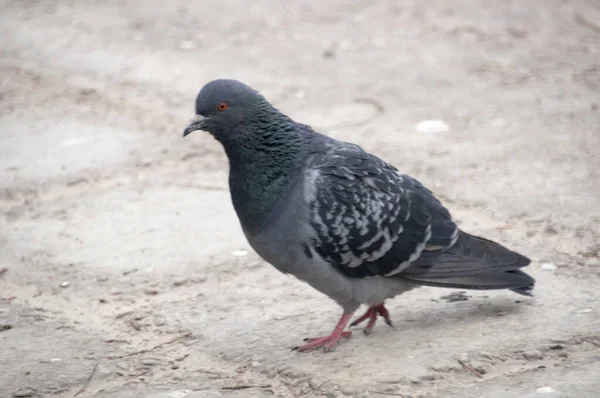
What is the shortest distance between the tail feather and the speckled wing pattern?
5 centimetres

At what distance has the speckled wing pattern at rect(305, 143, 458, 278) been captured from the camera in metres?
3.92

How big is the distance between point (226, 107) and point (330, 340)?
112cm

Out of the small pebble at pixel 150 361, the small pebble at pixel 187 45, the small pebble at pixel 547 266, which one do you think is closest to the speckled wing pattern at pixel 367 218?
the small pebble at pixel 547 266

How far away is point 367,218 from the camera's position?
13.1 ft

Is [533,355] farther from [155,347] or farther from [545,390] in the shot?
[155,347]

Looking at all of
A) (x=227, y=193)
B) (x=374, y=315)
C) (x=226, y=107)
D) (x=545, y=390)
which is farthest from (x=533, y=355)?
(x=227, y=193)

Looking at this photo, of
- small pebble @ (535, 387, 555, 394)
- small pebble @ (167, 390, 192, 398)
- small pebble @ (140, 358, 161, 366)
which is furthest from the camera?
small pebble @ (140, 358, 161, 366)

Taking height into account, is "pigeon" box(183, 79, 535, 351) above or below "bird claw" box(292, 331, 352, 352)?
above

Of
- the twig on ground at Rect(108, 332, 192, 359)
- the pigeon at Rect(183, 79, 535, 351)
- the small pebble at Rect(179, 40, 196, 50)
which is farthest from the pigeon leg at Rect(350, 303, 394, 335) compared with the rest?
the small pebble at Rect(179, 40, 196, 50)

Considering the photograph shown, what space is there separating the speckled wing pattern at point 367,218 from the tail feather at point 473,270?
0.05 m

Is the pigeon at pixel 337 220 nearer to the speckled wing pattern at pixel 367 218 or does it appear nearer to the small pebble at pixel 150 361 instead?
the speckled wing pattern at pixel 367 218

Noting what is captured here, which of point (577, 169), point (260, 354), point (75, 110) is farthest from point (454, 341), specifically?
point (75, 110)

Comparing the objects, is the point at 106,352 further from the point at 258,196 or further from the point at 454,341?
the point at 454,341

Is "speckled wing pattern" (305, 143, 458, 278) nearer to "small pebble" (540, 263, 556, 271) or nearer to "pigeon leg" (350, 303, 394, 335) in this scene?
"pigeon leg" (350, 303, 394, 335)
